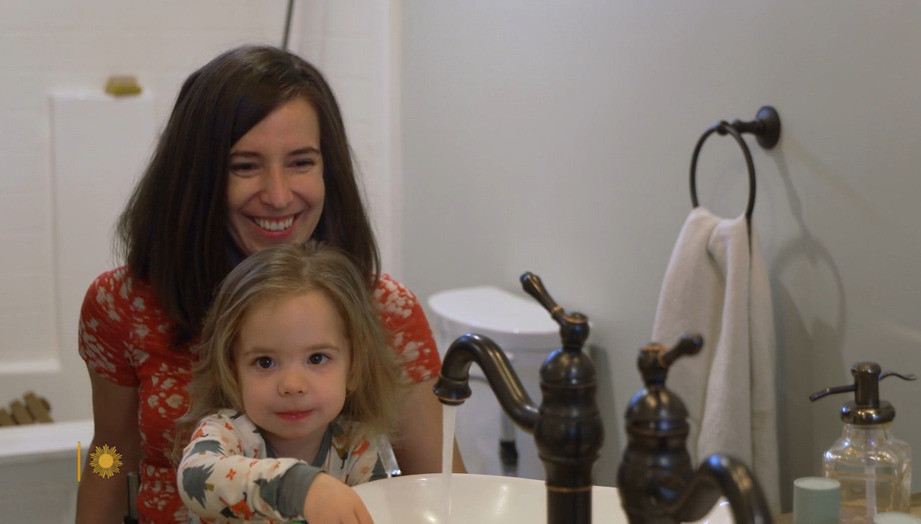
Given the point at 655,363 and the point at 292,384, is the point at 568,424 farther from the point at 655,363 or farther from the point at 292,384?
the point at 292,384

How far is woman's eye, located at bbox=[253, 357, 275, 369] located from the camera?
104cm

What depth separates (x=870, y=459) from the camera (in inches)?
36.4

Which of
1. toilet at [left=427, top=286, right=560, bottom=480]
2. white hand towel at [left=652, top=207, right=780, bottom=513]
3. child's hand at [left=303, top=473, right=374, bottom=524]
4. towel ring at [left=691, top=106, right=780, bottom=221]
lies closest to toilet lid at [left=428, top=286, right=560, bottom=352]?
toilet at [left=427, top=286, right=560, bottom=480]

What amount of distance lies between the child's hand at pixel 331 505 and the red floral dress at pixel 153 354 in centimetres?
46

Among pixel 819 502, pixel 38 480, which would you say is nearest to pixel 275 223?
pixel 819 502

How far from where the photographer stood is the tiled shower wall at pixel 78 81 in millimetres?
2984

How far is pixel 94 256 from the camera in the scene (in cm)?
308

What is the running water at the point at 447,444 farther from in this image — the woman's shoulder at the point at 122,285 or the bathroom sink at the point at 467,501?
the woman's shoulder at the point at 122,285

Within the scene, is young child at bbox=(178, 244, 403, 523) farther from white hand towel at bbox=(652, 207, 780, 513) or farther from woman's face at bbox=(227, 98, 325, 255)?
white hand towel at bbox=(652, 207, 780, 513)

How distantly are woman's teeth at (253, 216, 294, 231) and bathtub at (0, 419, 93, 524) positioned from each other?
102 cm

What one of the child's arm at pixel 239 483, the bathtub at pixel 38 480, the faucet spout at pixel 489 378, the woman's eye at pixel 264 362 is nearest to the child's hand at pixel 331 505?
the child's arm at pixel 239 483

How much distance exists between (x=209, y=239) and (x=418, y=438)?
374mm

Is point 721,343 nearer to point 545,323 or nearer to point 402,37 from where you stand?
point 545,323

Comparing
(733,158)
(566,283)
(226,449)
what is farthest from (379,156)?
(226,449)
